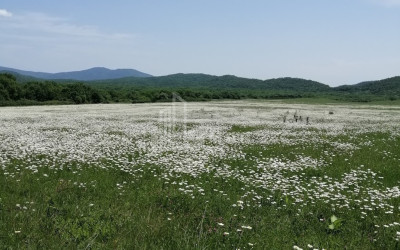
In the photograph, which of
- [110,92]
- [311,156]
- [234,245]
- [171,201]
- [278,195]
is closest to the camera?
[234,245]

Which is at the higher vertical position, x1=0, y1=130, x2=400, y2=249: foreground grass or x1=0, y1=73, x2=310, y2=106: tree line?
x1=0, y1=73, x2=310, y2=106: tree line

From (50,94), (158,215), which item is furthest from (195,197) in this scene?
(50,94)

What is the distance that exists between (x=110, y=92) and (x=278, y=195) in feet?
338

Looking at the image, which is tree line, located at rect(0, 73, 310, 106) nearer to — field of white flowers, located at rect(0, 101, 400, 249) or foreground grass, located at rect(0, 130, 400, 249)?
field of white flowers, located at rect(0, 101, 400, 249)

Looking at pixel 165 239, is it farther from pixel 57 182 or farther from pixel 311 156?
pixel 311 156

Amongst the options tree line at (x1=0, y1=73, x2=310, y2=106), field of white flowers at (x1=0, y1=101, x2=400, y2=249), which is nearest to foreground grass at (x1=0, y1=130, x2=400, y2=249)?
field of white flowers at (x1=0, y1=101, x2=400, y2=249)

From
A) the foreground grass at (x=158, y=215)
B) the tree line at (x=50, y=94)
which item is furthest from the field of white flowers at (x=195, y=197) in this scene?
the tree line at (x=50, y=94)

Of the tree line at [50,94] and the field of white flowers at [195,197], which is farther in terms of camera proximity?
the tree line at [50,94]

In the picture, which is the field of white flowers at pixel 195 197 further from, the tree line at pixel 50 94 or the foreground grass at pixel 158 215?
the tree line at pixel 50 94

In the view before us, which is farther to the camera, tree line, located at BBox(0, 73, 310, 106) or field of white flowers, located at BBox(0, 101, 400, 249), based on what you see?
Result: tree line, located at BBox(0, 73, 310, 106)

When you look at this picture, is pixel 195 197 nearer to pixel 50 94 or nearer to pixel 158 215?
pixel 158 215

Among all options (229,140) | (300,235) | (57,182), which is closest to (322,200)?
(300,235)

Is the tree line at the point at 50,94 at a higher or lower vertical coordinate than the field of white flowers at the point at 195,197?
higher

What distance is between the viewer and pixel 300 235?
7289 millimetres
